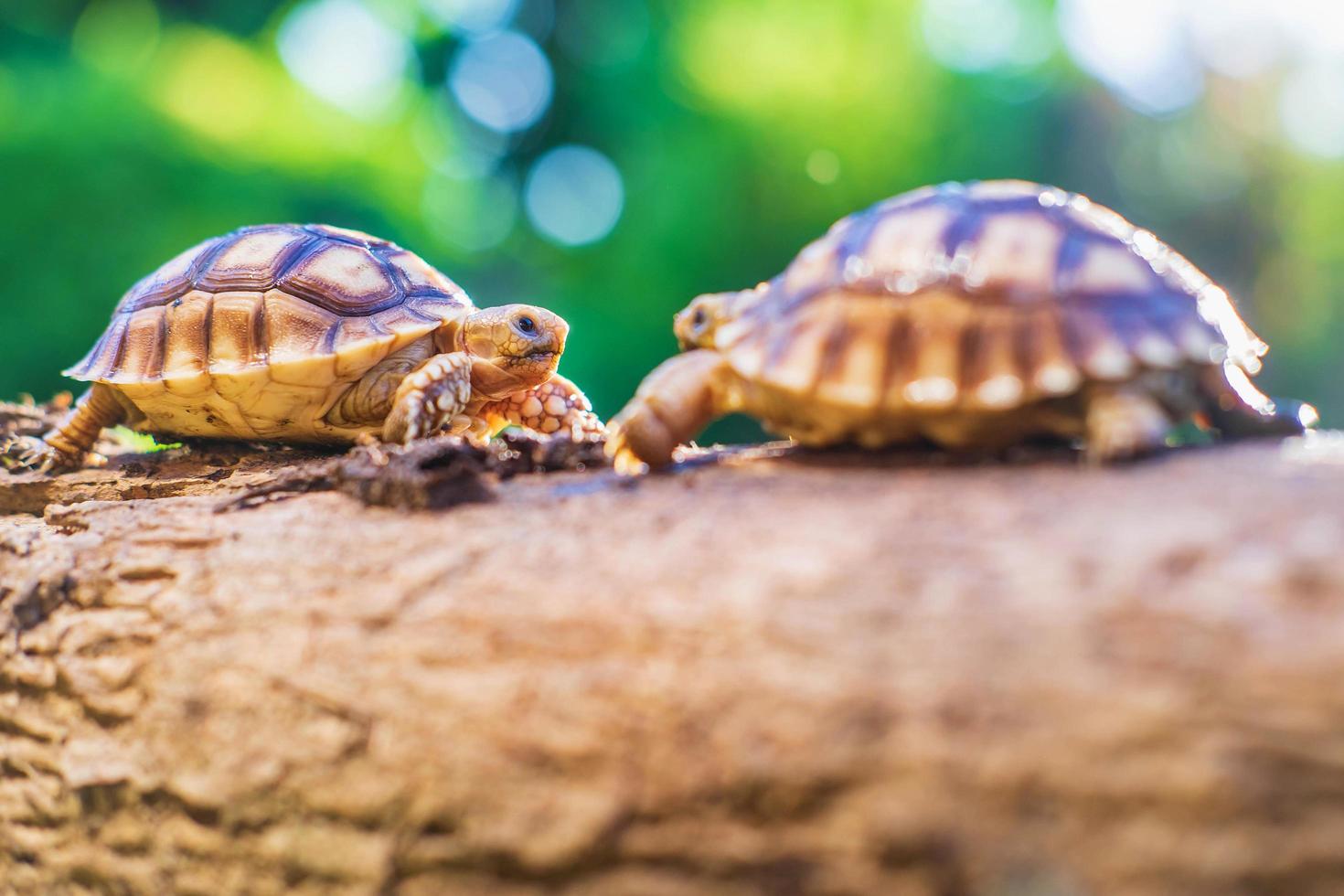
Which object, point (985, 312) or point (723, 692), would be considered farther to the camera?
point (985, 312)

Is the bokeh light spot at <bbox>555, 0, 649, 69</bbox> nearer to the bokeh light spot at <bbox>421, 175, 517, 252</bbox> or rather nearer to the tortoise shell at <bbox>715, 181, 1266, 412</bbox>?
the bokeh light spot at <bbox>421, 175, 517, 252</bbox>

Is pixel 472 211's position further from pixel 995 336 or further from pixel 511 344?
pixel 995 336

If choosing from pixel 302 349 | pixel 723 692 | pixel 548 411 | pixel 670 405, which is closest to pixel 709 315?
pixel 670 405

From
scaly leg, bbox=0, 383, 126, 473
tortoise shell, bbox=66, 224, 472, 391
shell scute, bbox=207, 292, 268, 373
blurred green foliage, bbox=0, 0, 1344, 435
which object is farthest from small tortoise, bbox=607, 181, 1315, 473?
blurred green foliage, bbox=0, 0, 1344, 435

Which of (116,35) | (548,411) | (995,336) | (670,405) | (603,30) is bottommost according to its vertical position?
(548,411)

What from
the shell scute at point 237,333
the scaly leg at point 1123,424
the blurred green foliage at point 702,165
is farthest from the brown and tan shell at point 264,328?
the blurred green foliage at point 702,165

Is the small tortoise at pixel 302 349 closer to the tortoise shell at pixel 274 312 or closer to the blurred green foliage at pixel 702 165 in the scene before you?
the tortoise shell at pixel 274 312
